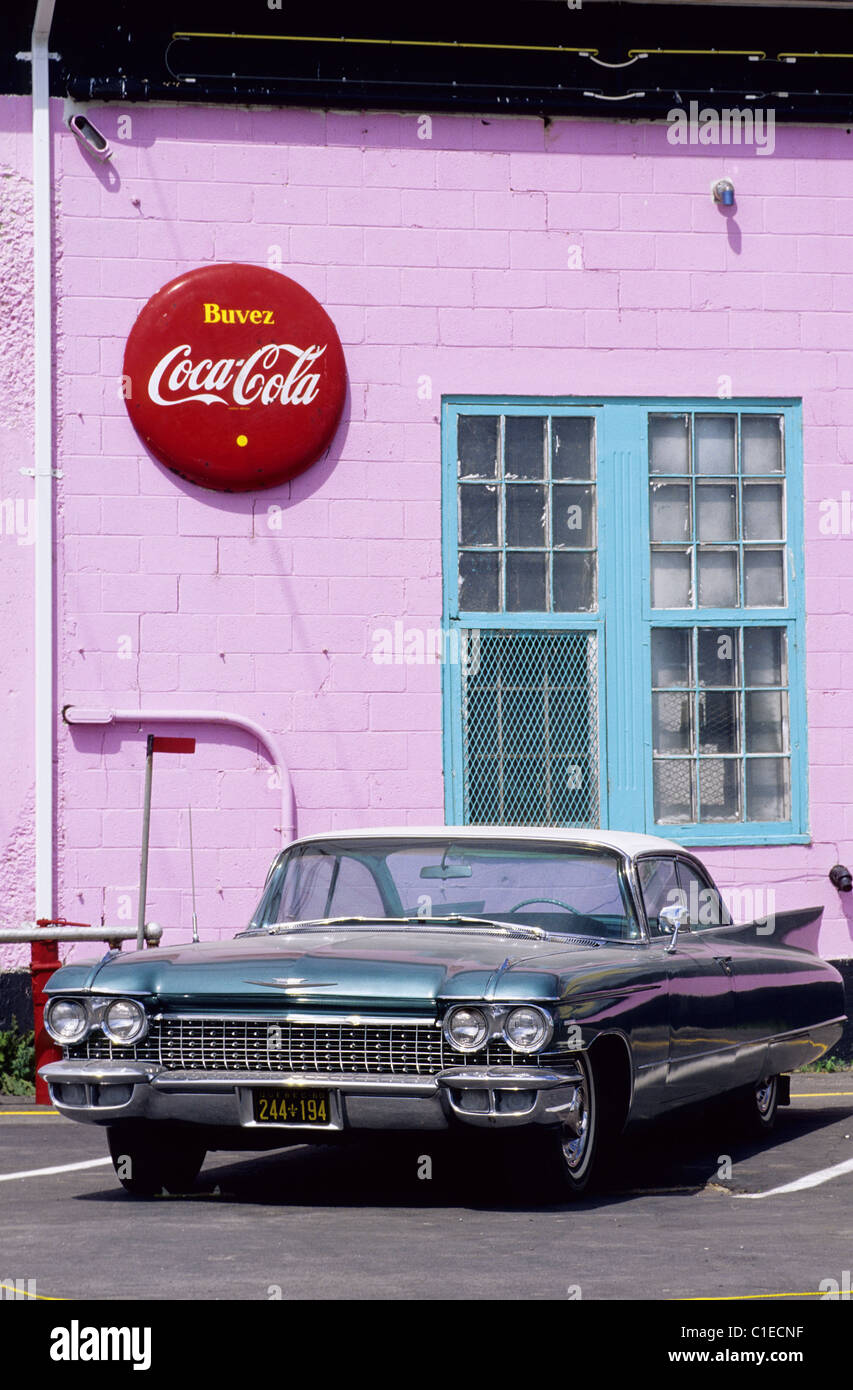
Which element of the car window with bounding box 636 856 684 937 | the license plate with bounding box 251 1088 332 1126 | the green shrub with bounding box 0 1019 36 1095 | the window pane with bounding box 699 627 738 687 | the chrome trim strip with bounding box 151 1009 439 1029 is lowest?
the green shrub with bounding box 0 1019 36 1095

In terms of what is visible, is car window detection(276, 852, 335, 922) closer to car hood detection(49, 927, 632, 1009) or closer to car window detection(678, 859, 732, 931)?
car hood detection(49, 927, 632, 1009)

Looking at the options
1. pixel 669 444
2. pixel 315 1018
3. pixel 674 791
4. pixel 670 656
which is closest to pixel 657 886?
pixel 315 1018

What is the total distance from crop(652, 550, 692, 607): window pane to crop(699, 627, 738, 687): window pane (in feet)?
0.81

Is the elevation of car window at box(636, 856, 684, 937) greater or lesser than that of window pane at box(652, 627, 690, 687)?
lesser

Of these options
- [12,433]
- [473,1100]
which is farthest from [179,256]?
[473,1100]

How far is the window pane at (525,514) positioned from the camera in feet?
42.0

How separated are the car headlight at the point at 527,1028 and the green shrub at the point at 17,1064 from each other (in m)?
5.20

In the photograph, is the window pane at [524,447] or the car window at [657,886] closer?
the car window at [657,886]

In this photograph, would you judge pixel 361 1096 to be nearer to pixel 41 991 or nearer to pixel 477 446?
pixel 41 991

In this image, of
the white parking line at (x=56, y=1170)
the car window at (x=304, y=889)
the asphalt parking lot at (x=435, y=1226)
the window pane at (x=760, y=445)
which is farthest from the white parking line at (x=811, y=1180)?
the window pane at (x=760, y=445)

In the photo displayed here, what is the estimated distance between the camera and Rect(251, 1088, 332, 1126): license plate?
23.0 feet

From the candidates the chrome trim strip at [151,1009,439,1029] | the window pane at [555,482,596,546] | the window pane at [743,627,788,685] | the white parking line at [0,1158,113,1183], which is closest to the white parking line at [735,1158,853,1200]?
the chrome trim strip at [151,1009,439,1029]

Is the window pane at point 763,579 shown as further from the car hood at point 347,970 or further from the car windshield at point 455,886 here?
the car hood at point 347,970

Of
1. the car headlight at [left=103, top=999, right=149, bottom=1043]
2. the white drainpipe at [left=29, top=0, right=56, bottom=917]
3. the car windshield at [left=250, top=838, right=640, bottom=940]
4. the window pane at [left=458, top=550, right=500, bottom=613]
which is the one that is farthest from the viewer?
the window pane at [left=458, top=550, right=500, bottom=613]
